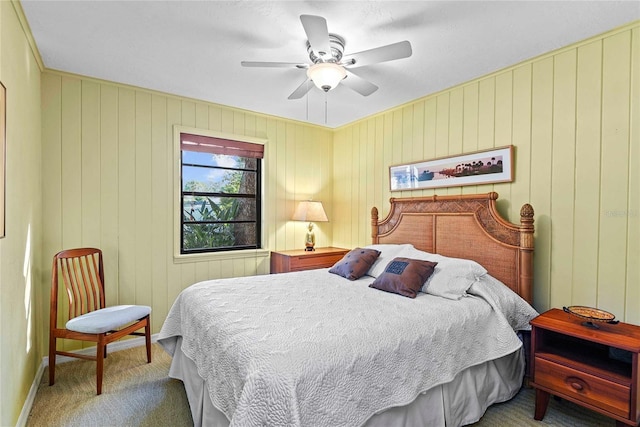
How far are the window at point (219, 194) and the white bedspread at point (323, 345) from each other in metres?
1.40

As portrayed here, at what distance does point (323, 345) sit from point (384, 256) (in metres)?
1.69

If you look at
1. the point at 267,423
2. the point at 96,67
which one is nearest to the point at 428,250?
the point at 267,423

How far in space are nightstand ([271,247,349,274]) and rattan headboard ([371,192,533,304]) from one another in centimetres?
78

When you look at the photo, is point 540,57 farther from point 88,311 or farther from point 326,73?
point 88,311

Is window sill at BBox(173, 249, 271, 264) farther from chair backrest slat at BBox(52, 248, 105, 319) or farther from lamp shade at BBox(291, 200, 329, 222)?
chair backrest slat at BBox(52, 248, 105, 319)

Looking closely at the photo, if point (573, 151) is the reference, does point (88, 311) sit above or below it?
below

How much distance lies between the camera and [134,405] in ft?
7.31

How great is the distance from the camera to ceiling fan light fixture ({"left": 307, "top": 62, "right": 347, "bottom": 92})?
213 cm

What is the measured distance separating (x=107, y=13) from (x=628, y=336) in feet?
11.9

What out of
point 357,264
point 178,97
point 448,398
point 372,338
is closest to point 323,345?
point 372,338

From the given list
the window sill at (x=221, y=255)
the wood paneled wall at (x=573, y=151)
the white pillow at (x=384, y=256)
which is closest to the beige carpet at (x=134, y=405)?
the wood paneled wall at (x=573, y=151)

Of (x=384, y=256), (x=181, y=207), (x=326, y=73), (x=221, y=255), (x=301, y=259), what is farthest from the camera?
(x=301, y=259)

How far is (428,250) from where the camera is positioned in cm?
318

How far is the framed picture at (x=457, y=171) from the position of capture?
9.05 ft
